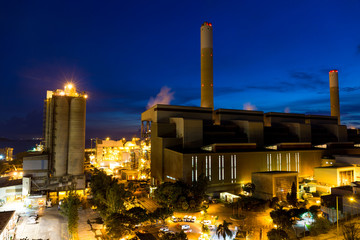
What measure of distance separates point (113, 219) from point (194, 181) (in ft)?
62.3

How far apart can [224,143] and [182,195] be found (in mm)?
17223

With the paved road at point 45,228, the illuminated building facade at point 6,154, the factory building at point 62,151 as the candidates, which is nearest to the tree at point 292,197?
the paved road at point 45,228

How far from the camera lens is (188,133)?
55.8 m

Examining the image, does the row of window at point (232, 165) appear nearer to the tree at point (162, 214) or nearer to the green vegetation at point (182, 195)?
the green vegetation at point (182, 195)

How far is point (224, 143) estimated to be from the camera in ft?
170

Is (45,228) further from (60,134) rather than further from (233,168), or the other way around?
(233,168)

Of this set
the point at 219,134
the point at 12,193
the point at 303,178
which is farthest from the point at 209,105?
the point at 12,193

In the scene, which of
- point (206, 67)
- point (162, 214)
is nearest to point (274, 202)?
point (162, 214)

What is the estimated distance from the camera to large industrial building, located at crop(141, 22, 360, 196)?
4912cm

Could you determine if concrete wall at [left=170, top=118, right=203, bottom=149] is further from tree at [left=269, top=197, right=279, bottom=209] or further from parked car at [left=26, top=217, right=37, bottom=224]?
parked car at [left=26, top=217, right=37, bottom=224]

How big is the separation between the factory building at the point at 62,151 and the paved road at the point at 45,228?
1110 cm

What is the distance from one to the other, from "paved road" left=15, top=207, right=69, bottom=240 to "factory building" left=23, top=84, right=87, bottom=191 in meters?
11.1

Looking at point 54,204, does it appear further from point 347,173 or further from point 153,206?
point 347,173

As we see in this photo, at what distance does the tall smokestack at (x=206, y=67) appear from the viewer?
72625 mm
